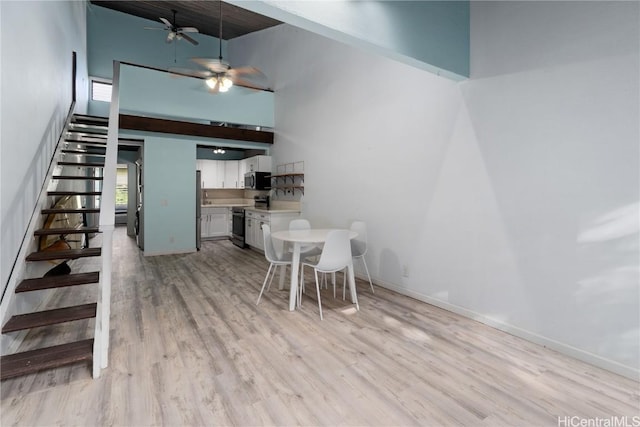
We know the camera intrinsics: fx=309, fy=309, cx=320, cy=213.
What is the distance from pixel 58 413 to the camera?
174 centimetres

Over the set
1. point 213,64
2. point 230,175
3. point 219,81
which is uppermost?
point 213,64

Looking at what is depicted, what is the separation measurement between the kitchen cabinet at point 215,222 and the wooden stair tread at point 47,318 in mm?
5426

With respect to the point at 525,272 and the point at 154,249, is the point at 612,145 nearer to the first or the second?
the point at 525,272

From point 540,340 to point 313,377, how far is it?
193 cm

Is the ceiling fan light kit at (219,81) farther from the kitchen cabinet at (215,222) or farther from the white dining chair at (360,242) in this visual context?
the kitchen cabinet at (215,222)

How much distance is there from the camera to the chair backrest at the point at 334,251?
308cm

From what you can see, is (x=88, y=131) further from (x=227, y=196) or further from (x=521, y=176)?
(x=521, y=176)

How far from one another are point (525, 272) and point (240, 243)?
5508 mm

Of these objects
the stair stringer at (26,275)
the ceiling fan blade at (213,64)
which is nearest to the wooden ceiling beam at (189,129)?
the stair stringer at (26,275)

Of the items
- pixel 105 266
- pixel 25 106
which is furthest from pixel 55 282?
pixel 25 106

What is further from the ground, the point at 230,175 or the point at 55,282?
the point at 230,175

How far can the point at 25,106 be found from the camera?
264 centimetres

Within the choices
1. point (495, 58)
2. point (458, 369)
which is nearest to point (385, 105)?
point (495, 58)

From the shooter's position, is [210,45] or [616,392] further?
[210,45]
